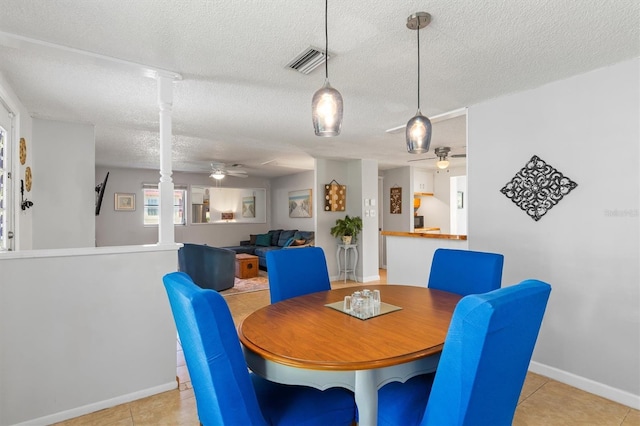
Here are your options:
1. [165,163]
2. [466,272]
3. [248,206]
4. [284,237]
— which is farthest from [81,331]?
[248,206]

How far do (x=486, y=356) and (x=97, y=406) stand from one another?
2.44 metres

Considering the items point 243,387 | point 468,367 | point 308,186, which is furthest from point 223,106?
point 308,186

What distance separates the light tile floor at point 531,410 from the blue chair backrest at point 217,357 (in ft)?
3.91

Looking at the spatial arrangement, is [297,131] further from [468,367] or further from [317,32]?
[468,367]

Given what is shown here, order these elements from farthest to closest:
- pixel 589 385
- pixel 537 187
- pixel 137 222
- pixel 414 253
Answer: pixel 137 222 < pixel 414 253 < pixel 537 187 < pixel 589 385

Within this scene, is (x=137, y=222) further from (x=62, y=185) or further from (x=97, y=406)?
(x=97, y=406)

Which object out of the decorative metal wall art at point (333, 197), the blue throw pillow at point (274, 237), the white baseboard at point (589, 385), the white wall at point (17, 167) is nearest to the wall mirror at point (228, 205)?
the blue throw pillow at point (274, 237)

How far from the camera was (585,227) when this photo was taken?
8.03 ft

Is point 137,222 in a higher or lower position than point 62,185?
lower

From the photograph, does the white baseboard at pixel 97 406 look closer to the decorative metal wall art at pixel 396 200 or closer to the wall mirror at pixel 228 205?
the decorative metal wall art at pixel 396 200

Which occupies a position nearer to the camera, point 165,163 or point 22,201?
point 165,163

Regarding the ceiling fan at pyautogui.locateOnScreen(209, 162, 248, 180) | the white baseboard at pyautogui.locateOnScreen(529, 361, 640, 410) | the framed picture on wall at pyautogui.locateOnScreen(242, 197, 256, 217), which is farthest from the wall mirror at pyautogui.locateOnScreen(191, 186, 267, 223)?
the white baseboard at pyautogui.locateOnScreen(529, 361, 640, 410)

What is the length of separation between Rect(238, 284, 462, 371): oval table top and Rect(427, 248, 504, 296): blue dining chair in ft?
0.96

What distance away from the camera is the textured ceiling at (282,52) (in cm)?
170
